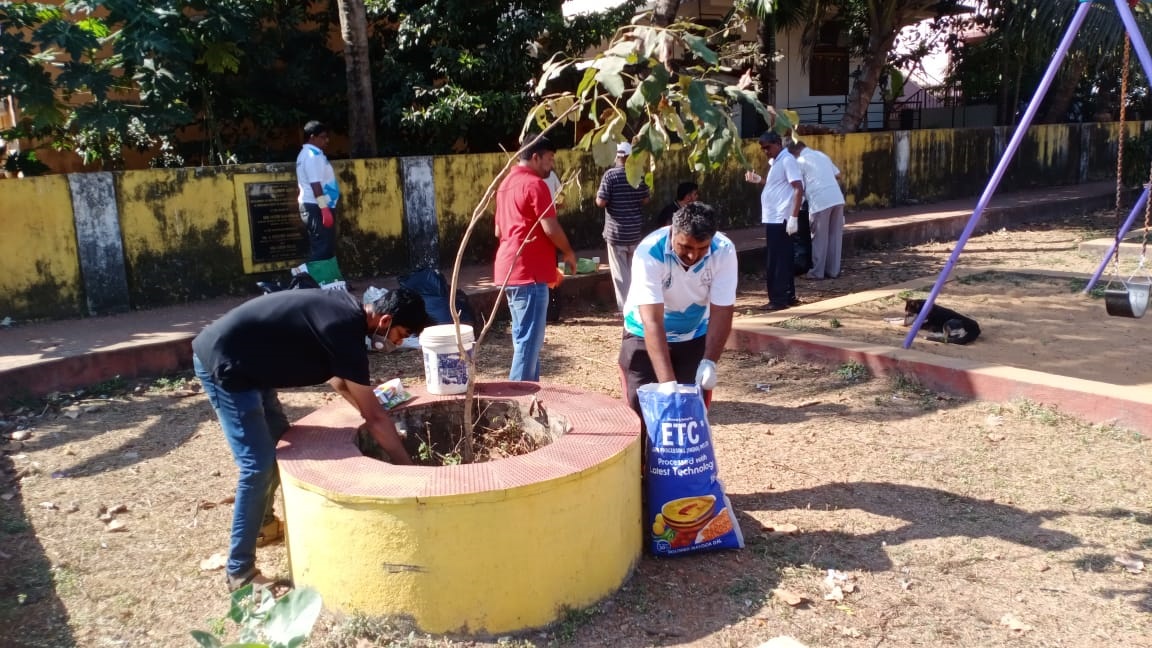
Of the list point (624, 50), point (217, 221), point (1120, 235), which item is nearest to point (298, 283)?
point (217, 221)

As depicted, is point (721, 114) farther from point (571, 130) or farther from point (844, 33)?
point (844, 33)

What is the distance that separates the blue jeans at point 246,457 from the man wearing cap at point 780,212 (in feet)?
19.1

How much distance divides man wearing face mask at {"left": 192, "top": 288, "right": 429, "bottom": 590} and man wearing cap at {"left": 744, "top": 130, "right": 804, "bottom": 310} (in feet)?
18.3

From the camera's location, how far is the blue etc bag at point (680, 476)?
155 inches

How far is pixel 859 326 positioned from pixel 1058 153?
617 inches

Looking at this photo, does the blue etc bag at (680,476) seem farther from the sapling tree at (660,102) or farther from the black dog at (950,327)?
the black dog at (950,327)

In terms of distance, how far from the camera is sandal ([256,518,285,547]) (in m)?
4.25

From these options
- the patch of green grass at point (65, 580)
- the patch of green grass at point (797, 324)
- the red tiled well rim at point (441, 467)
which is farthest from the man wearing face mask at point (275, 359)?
the patch of green grass at point (797, 324)

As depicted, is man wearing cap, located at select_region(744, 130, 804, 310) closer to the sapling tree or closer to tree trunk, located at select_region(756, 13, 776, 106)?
the sapling tree

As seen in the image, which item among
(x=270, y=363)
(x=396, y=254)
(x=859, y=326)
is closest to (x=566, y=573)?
(x=270, y=363)

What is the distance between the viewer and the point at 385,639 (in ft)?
10.9

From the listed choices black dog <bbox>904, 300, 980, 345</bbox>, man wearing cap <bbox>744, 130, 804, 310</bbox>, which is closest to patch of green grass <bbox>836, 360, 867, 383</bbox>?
black dog <bbox>904, 300, 980, 345</bbox>

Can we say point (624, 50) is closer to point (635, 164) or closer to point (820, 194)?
point (635, 164)

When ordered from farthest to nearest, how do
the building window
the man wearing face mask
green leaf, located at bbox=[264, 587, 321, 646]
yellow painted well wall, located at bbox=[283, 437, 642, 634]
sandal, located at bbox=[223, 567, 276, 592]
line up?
the building window → sandal, located at bbox=[223, 567, 276, 592] → the man wearing face mask → yellow painted well wall, located at bbox=[283, 437, 642, 634] → green leaf, located at bbox=[264, 587, 321, 646]
